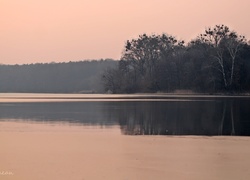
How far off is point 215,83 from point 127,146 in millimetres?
60938

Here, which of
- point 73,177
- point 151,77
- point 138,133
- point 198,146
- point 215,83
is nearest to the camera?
point 73,177

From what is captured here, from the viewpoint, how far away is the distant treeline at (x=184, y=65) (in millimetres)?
75312

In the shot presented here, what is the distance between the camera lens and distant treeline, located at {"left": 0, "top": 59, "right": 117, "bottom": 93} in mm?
164125

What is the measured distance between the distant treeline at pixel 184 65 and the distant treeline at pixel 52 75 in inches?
2421

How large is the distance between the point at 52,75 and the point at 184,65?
9840cm

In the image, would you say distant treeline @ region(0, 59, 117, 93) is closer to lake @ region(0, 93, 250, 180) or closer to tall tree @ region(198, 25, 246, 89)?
tall tree @ region(198, 25, 246, 89)

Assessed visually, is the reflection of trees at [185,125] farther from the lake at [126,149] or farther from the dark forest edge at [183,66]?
the dark forest edge at [183,66]

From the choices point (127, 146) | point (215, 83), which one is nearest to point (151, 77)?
point (215, 83)

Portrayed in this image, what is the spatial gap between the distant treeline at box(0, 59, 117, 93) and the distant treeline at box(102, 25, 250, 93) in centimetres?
6150

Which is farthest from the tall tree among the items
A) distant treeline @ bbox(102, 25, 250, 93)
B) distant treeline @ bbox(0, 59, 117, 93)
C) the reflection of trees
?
distant treeline @ bbox(0, 59, 117, 93)

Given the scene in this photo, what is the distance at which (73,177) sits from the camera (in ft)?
35.5

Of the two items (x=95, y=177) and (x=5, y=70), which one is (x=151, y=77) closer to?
(x=95, y=177)

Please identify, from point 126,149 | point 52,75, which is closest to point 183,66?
point 126,149

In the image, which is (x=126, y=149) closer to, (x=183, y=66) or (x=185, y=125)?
(x=185, y=125)
